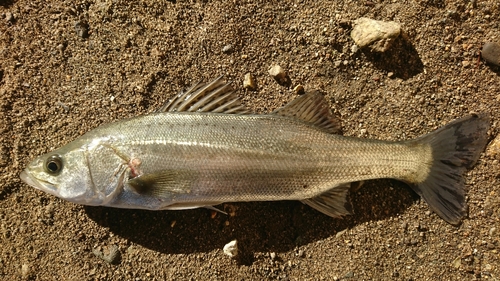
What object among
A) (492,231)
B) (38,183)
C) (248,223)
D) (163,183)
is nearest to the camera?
(163,183)

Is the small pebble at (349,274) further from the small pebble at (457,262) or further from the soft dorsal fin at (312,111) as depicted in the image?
the soft dorsal fin at (312,111)

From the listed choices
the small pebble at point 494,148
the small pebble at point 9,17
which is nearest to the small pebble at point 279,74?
the small pebble at point 494,148

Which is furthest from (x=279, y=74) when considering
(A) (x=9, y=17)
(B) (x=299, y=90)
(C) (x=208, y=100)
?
(A) (x=9, y=17)

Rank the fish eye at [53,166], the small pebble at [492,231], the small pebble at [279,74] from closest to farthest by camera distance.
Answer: the fish eye at [53,166] < the small pebble at [492,231] < the small pebble at [279,74]

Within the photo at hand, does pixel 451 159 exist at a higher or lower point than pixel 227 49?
lower

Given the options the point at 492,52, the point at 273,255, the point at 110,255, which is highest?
the point at 110,255

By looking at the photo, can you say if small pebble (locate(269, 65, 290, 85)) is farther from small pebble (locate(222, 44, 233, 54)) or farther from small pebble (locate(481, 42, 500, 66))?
small pebble (locate(481, 42, 500, 66))

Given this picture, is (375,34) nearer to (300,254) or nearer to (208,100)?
(208,100)
